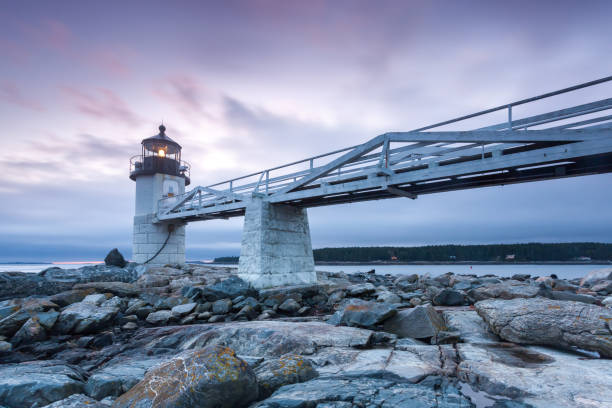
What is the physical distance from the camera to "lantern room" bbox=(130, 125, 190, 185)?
79.5 ft

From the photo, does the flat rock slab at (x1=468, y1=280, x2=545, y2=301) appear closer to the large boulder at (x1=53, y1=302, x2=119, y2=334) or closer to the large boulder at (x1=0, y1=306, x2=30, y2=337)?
the large boulder at (x1=53, y1=302, x2=119, y2=334)

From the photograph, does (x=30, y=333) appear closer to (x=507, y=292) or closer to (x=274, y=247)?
(x=274, y=247)

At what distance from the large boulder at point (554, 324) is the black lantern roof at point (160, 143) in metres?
24.7

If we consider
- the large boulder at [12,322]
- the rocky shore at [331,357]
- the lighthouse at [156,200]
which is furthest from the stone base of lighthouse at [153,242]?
the large boulder at [12,322]

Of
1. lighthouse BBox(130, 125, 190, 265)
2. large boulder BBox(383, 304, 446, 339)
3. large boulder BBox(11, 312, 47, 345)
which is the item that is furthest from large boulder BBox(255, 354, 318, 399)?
lighthouse BBox(130, 125, 190, 265)

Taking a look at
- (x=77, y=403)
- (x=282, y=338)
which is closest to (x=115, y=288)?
(x=282, y=338)

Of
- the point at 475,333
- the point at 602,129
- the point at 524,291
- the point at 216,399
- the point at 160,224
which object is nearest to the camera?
the point at 216,399

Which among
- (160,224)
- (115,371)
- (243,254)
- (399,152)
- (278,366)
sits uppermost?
(399,152)

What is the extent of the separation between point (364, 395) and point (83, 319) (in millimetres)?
8851

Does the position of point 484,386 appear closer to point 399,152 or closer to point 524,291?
point 524,291

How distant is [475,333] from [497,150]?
5.16m

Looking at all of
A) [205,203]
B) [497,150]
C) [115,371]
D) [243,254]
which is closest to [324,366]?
[115,371]

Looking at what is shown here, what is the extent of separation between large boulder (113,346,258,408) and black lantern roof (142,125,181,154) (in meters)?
24.0

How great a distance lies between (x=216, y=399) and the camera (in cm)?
328
